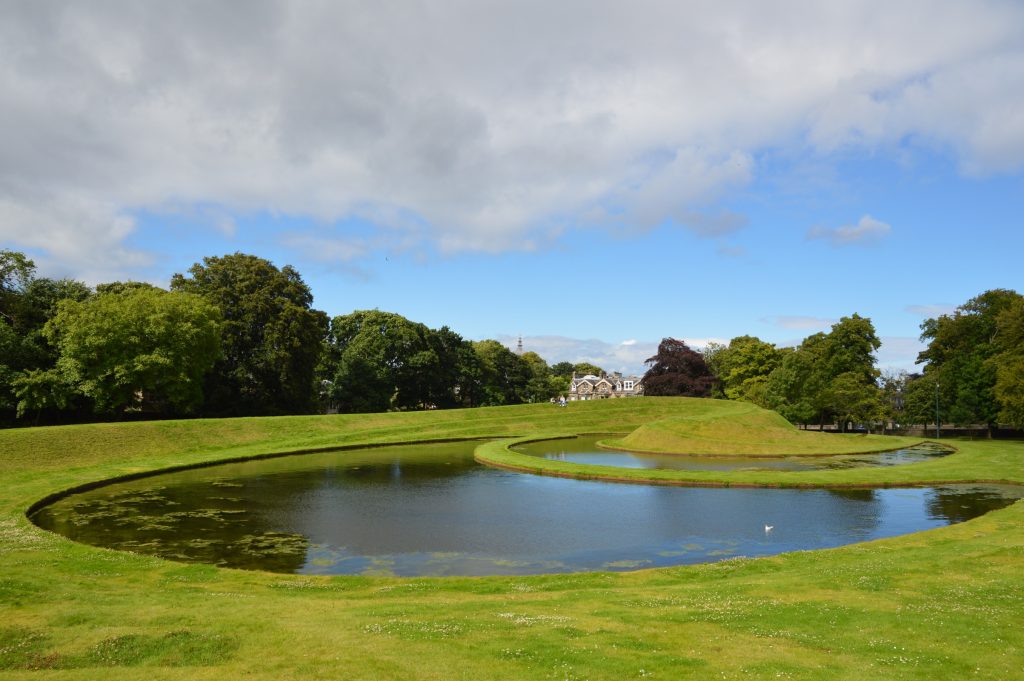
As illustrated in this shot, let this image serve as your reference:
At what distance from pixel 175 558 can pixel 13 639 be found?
11.7 m

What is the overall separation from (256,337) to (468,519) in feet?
200

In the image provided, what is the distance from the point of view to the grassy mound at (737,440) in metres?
60.2

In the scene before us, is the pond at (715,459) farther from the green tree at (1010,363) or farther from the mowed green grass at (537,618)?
the mowed green grass at (537,618)

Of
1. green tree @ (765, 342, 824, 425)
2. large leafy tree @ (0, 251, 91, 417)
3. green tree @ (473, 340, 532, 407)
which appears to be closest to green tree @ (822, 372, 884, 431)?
green tree @ (765, 342, 824, 425)

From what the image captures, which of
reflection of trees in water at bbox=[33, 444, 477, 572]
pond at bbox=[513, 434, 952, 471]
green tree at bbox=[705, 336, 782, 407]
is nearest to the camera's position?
reflection of trees in water at bbox=[33, 444, 477, 572]

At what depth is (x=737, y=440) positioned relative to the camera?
2469 inches

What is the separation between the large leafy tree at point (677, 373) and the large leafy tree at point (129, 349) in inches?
3210

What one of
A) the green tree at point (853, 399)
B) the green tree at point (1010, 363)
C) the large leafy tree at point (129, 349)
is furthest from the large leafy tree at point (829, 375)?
the large leafy tree at point (129, 349)

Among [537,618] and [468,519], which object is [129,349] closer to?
[468,519]

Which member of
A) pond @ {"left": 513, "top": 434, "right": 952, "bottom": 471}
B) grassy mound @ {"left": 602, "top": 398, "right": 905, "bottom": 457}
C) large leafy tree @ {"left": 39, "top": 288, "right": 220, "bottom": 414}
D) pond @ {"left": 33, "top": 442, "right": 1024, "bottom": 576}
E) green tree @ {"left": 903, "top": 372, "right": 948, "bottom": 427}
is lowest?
pond @ {"left": 33, "top": 442, "right": 1024, "bottom": 576}

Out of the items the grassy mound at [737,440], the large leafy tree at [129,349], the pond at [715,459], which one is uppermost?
the large leafy tree at [129,349]

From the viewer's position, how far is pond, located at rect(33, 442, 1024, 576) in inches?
965

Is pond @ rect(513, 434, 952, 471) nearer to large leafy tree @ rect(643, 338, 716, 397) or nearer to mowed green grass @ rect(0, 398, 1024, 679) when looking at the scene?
mowed green grass @ rect(0, 398, 1024, 679)

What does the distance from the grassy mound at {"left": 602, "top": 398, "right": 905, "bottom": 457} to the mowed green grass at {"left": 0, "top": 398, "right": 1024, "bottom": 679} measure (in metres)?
33.1
